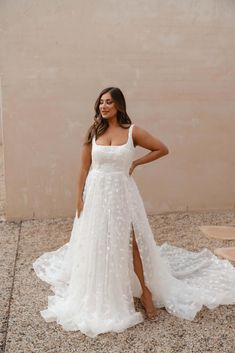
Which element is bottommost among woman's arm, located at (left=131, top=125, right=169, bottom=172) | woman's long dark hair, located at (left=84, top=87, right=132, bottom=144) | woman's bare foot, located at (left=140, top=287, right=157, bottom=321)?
woman's bare foot, located at (left=140, top=287, right=157, bottom=321)

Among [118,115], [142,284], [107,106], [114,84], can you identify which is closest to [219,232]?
[142,284]

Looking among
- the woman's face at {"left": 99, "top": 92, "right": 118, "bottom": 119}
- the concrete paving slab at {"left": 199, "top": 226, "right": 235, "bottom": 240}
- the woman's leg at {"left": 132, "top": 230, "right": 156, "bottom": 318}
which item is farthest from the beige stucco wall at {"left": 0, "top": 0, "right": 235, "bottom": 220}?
the woman's leg at {"left": 132, "top": 230, "right": 156, "bottom": 318}

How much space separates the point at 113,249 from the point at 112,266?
0.12m

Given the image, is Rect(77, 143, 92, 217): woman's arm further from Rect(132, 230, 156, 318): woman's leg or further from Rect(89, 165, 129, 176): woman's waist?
Rect(132, 230, 156, 318): woman's leg

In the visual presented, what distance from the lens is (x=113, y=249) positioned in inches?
118

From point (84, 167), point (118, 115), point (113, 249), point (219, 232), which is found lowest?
point (219, 232)

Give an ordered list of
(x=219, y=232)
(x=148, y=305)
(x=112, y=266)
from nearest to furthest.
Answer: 1. (x=112, y=266)
2. (x=148, y=305)
3. (x=219, y=232)

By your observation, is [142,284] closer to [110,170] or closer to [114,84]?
[110,170]

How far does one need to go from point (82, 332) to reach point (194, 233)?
2.35 meters

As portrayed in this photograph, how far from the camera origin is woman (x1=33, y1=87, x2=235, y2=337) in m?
2.99

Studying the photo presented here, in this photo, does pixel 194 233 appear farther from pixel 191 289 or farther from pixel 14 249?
pixel 14 249

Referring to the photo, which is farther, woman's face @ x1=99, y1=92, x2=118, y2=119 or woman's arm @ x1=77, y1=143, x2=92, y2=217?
woman's arm @ x1=77, y1=143, x2=92, y2=217

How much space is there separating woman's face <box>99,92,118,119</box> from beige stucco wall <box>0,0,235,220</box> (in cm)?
216

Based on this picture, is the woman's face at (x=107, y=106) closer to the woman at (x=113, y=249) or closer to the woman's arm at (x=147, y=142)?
the woman at (x=113, y=249)
